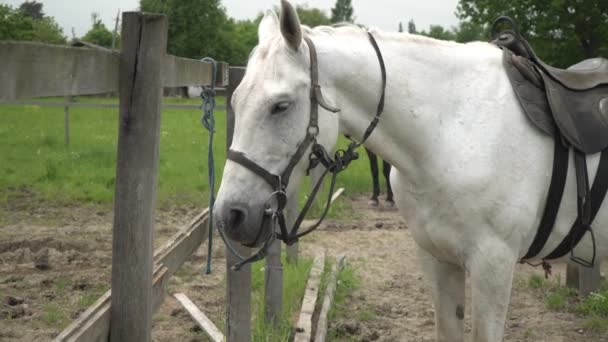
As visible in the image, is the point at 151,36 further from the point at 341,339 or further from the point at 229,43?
the point at 229,43

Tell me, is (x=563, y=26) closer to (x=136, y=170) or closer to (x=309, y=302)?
(x=309, y=302)

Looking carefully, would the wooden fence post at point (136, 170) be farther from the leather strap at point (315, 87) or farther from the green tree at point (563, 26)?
the green tree at point (563, 26)

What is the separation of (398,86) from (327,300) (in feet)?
7.75

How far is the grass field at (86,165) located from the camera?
7.95 m

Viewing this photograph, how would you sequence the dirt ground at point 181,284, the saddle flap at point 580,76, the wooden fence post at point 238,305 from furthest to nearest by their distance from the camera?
the dirt ground at point 181,284, the wooden fence post at point 238,305, the saddle flap at point 580,76

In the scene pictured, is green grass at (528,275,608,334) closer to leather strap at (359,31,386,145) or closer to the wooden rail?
leather strap at (359,31,386,145)

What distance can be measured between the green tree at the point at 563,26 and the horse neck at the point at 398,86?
1446 centimetres

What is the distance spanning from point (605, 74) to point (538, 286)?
2791mm

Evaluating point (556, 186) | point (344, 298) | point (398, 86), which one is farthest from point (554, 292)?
point (398, 86)

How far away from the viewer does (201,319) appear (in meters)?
3.89

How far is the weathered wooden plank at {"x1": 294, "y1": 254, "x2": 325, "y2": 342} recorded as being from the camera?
376 centimetres

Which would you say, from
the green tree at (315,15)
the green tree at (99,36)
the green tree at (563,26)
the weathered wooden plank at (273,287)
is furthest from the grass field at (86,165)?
the green tree at (315,15)

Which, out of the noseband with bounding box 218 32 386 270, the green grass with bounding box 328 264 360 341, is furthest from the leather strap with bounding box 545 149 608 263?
the green grass with bounding box 328 264 360 341

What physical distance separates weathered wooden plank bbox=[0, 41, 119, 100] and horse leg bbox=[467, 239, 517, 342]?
5.28 ft
